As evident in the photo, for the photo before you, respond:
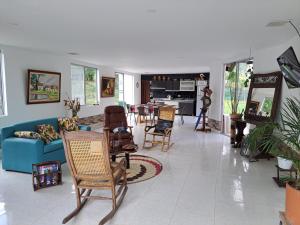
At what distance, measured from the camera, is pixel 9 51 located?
4.91 m

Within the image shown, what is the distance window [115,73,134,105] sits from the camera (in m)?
10.8

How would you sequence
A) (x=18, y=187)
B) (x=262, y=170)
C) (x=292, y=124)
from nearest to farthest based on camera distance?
1. (x=292, y=124)
2. (x=18, y=187)
3. (x=262, y=170)

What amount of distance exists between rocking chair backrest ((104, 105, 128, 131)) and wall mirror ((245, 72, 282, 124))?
3.14 metres

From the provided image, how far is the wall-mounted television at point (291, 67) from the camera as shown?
144 inches

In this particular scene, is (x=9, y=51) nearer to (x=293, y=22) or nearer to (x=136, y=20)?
(x=136, y=20)

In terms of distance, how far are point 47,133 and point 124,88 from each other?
25.0 feet

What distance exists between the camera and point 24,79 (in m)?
5.30

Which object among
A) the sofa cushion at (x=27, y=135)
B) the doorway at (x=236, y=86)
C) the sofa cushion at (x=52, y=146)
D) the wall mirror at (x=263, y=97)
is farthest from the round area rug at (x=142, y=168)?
the doorway at (x=236, y=86)

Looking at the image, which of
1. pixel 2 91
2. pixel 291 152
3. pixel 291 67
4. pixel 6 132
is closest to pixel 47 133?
pixel 6 132

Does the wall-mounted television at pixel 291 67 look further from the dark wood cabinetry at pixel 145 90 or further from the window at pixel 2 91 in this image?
the dark wood cabinetry at pixel 145 90

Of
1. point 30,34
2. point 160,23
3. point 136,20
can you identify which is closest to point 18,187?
point 30,34

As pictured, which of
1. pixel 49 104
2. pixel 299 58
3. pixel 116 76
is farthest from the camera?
pixel 116 76

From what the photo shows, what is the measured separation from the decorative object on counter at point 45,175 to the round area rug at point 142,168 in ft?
3.72

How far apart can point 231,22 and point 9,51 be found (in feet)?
15.6
